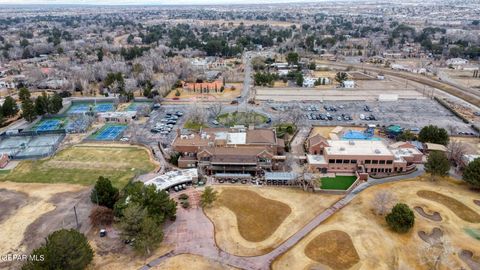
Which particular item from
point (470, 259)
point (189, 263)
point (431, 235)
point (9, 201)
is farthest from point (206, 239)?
point (9, 201)

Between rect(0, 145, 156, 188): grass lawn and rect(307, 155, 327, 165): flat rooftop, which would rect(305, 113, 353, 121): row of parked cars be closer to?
rect(307, 155, 327, 165): flat rooftop

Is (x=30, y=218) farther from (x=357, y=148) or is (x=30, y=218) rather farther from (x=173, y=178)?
(x=357, y=148)

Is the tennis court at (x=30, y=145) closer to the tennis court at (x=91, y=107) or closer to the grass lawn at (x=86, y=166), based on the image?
the grass lawn at (x=86, y=166)

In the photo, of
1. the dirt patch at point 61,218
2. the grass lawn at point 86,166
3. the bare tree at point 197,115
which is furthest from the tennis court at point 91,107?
the dirt patch at point 61,218

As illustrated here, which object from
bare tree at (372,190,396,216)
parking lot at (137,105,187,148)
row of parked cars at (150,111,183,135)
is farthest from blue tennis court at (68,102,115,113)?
bare tree at (372,190,396,216)

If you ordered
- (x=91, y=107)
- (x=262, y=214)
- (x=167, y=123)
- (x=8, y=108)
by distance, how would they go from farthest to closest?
(x=91, y=107) < (x=8, y=108) < (x=167, y=123) < (x=262, y=214)

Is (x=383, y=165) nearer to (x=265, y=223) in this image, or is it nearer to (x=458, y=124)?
(x=265, y=223)

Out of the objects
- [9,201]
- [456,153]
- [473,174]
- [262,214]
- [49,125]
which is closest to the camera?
[262,214]
